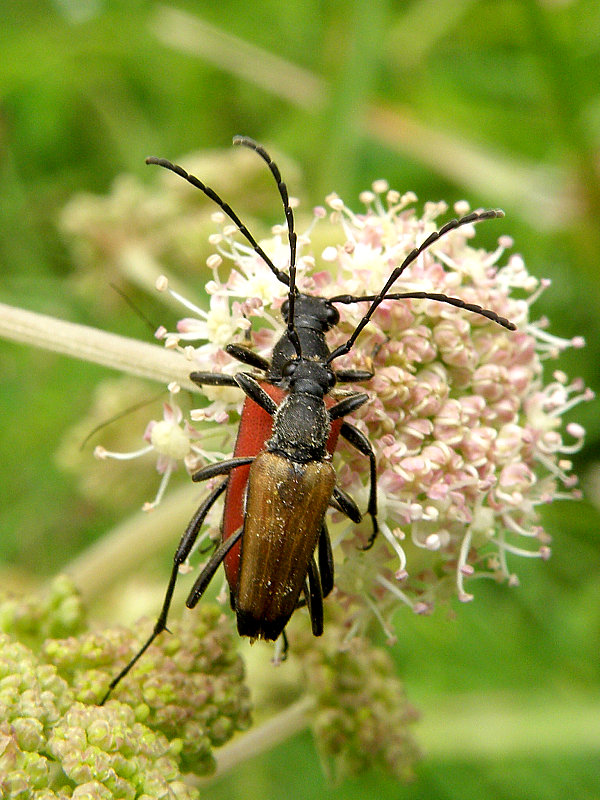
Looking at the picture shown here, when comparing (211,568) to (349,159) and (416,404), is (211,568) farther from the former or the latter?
(349,159)

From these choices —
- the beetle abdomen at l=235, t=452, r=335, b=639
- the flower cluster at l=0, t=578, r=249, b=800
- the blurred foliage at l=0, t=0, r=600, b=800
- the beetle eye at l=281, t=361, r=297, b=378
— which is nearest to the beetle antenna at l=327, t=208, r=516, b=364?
the beetle eye at l=281, t=361, r=297, b=378

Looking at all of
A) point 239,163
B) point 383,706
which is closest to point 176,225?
point 239,163

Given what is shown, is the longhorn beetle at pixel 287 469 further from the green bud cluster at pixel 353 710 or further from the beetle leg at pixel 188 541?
the green bud cluster at pixel 353 710

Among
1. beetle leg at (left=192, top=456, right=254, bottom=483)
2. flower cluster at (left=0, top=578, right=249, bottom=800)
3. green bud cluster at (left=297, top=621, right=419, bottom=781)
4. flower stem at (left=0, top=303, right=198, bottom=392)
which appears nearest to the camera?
flower cluster at (left=0, top=578, right=249, bottom=800)

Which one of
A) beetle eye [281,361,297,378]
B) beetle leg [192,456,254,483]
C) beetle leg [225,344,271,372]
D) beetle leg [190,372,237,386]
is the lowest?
beetle leg [192,456,254,483]

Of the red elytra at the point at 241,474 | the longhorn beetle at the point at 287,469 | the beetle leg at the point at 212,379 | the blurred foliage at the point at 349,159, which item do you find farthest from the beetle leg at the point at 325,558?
the blurred foliage at the point at 349,159

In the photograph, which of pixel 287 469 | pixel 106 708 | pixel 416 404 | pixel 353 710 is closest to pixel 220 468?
pixel 287 469

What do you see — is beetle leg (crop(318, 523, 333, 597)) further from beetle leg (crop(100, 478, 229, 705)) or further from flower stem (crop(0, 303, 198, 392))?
flower stem (crop(0, 303, 198, 392))
